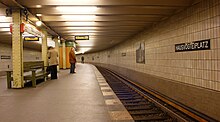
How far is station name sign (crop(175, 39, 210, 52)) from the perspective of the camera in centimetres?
608

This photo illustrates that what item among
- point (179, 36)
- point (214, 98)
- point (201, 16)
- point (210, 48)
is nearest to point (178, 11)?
point (179, 36)

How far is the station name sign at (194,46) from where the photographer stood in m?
6.08

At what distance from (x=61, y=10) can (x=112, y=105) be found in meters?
4.47

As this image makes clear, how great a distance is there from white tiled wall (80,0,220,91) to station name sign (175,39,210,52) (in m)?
0.11

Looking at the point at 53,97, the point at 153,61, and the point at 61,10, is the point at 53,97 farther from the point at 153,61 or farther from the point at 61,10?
the point at 153,61

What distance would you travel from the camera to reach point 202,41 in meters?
6.31

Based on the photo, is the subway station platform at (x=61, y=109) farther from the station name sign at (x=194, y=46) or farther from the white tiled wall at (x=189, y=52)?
the station name sign at (x=194, y=46)

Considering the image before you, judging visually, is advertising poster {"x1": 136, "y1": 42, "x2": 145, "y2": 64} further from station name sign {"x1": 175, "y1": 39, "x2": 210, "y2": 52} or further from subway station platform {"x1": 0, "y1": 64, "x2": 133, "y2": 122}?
subway station platform {"x1": 0, "y1": 64, "x2": 133, "y2": 122}

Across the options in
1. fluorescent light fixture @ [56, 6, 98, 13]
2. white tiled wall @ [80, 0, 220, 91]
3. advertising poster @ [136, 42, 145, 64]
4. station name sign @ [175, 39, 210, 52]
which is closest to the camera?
white tiled wall @ [80, 0, 220, 91]

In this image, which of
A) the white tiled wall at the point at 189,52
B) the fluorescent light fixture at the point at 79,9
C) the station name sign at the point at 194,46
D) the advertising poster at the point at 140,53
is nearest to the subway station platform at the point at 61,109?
the white tiled wall at the point at 189,52

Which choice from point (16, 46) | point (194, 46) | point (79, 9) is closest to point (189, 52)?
point (194, 46)

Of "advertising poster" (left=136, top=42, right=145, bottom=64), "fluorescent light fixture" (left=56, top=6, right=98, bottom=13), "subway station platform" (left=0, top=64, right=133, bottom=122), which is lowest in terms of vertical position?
"subway station platform" (left=0, top=64, right=133, bottom=122)

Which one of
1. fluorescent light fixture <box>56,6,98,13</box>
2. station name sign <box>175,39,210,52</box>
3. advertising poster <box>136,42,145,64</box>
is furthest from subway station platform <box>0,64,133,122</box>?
advertising poster <box>136,42,145,64</box>

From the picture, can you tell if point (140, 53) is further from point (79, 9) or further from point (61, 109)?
point (61, 109)
